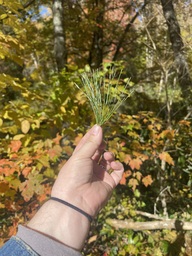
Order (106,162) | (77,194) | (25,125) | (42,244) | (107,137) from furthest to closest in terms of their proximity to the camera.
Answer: (107,137)
(25,125)
(106,162)
(77,194)
(42,244)

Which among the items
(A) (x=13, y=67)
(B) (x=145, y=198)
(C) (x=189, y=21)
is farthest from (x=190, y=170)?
(A) (x=13, y=67)

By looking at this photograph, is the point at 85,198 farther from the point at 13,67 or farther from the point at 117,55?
the point at 13,67

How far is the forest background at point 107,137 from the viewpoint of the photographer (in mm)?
2355

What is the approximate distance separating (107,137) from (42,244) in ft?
Result: 6.27

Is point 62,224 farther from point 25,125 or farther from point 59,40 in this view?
point 59,40

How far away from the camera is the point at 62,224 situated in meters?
1.24

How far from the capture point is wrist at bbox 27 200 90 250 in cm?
120

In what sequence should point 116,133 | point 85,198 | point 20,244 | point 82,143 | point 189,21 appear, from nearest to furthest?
point 20,244 < point 85,198 < point 82,143 < point 116,133 < point 189,21

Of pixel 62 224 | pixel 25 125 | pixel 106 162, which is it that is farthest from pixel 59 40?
pixel 62 224

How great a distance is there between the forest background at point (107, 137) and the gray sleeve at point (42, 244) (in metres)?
1.08

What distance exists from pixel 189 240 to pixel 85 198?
260 cm

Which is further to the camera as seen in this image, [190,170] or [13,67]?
[13,67]

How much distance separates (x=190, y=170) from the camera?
430cm

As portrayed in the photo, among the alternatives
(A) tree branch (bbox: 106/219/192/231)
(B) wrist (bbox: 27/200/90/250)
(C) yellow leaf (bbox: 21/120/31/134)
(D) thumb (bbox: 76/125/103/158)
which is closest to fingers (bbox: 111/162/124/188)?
(D) thumb (bbox: 76/125/103/158)
